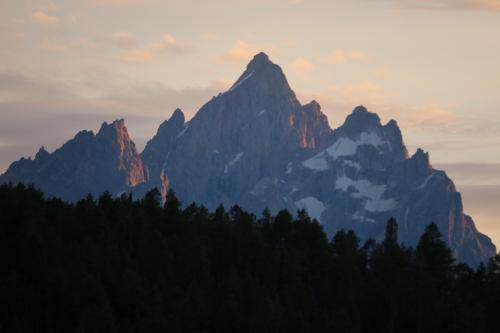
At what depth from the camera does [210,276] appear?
147 meters

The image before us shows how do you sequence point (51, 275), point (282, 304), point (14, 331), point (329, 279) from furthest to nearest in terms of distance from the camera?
1. point (329, 279)
2. point (282, 304)
3. point (51, 275)
4. point (14, 331)

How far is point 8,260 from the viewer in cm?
13350

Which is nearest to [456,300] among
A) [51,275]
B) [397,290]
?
[397,290]

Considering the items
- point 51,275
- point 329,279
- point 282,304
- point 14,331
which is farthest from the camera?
point 329,279

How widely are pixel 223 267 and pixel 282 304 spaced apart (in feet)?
57.5

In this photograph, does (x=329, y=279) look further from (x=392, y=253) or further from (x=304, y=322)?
(x=304, y=322)

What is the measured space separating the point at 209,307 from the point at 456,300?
30.0 metres

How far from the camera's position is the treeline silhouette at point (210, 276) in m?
128

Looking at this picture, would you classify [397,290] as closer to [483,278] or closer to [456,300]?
[456,300]

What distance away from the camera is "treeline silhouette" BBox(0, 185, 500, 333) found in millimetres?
127562

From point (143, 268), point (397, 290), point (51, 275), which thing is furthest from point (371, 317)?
point (51, 275)

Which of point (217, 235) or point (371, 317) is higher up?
point (217, 235)

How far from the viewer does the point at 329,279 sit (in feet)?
512

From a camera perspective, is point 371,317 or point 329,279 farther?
point 329,279
